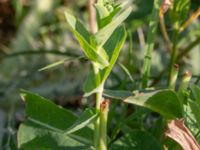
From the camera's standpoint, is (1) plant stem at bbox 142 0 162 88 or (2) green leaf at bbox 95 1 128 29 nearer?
(2) green leaf at bbox 95 1 128 29

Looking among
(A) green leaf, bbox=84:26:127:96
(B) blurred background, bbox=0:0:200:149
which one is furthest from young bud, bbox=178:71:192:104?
(B) blurred background, bbox=0:0:200:149

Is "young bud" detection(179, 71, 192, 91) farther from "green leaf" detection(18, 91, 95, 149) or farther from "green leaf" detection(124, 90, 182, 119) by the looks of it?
"green leaf" detection(18, 91, 95, 149)

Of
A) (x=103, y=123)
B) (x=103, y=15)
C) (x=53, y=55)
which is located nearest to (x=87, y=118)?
(x=103, y=123)

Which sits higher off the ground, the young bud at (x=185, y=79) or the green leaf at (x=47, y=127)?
the young bud at (x=185, y=79)

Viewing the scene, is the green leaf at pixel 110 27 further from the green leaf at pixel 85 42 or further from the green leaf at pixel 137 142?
the green leaf at pixel 137 142

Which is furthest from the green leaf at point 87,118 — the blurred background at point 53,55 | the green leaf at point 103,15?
the blurred background at point 53,55

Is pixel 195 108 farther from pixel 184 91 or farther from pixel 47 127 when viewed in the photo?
pixel 47 127
